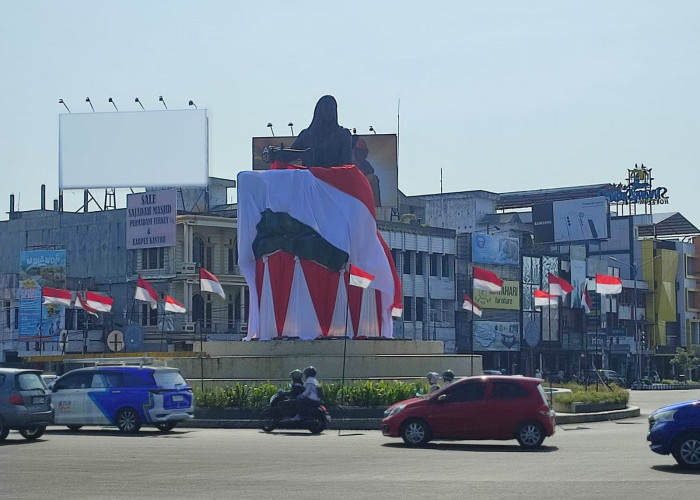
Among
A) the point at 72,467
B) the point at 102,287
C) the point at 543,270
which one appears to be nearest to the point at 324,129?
the point at 72,467

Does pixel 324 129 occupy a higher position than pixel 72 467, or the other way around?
pixel 324 129

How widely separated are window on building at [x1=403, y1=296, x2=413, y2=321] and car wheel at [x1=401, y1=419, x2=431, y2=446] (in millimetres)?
56917

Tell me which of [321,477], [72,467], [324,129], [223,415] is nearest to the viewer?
[321,477]

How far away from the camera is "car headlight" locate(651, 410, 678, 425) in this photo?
62.3 feet

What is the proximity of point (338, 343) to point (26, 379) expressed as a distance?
548 inches

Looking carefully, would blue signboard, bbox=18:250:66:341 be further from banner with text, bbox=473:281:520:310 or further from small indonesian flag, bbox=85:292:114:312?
banner with text, bbox=473:281:520:310

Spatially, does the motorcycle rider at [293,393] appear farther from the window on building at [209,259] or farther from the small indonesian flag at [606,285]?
the window on building at [209,259]

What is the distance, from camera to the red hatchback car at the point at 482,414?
77.2 feet

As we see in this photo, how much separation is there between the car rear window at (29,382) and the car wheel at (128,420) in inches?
101

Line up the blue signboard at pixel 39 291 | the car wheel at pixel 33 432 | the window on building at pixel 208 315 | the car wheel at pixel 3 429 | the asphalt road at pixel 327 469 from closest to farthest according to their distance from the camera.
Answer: the asphalt road at pixel 327 469 < the car wheel at pixel 3 429 < the car wheel at pixel 33 432 < the blue signboard at pixel 39 291 < the window on building at pixel 208 315

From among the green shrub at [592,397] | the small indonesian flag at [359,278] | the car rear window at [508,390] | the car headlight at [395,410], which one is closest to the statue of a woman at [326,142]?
the small indonesian flag at [359,278]

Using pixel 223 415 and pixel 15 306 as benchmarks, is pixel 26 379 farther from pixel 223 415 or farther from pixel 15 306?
pixel 15 306

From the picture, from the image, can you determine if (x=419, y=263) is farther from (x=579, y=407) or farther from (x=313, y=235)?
(x=579, y=407)

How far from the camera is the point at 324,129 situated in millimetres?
41562
